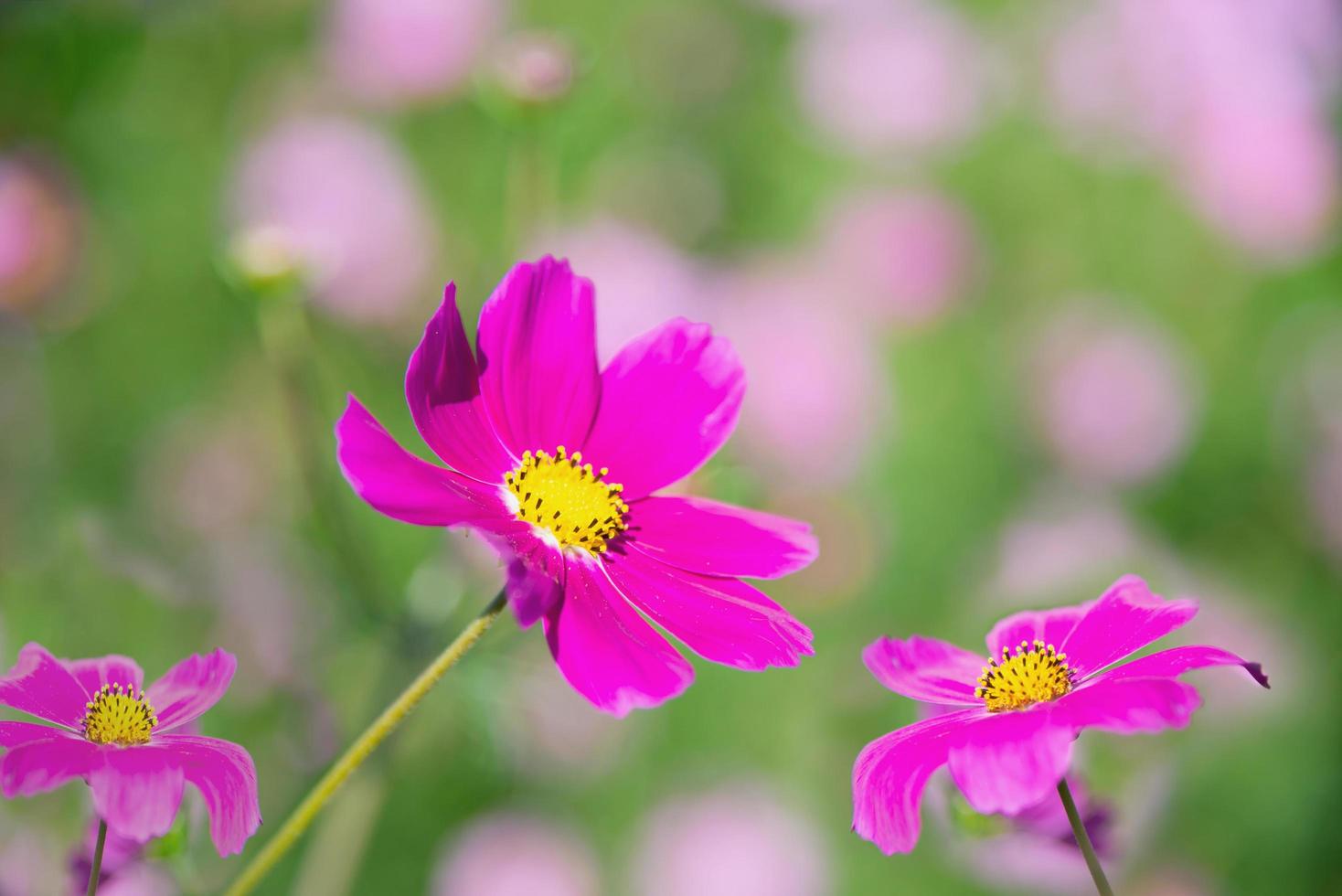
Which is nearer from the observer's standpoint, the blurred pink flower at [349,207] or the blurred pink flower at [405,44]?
the blurred pink flower at [349,207]

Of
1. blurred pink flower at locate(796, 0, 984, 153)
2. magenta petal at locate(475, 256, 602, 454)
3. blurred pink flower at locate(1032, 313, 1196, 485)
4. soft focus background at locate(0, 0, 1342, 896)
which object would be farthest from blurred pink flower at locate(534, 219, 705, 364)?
magenta petal at locate(475, 256, 602, 454)

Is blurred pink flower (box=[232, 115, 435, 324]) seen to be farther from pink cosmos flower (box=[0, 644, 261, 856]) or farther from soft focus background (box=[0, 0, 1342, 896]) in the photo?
pink cosmos flower (box=[0, 644, 261, 856])

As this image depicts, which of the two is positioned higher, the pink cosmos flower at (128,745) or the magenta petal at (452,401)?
the magenta petal at (452,401)

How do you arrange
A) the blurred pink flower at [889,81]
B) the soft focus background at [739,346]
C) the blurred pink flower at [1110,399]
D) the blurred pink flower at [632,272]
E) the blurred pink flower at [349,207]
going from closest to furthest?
the soft focus background at [739,346] < the blurred pink flower at [632,272] < the blurred pink flower at [349,207] < the blurred pink flower at [1110,399] < the blurred pink flower at [889,81]

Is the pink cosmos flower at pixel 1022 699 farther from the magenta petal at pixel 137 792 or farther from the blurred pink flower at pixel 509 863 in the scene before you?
the blurred pink flower at pixel 509 863

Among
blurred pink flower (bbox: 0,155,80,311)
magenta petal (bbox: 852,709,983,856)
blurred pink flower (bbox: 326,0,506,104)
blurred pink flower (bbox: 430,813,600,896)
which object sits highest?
blurred pink flower (bbox: 326,0,506,104)

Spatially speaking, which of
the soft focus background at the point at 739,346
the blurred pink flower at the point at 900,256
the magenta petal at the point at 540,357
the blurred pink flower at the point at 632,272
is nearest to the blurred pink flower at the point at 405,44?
the soft focus background at the point at 739,346

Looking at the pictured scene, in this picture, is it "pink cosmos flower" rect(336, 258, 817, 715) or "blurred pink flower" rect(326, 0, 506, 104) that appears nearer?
"pink cosmos flower" rect(336, 258, 817, 715)
